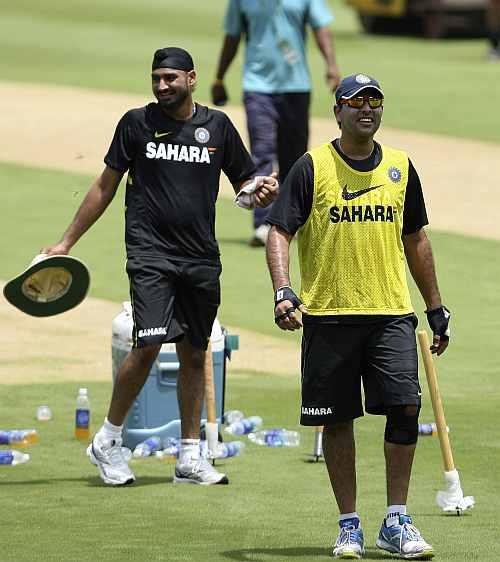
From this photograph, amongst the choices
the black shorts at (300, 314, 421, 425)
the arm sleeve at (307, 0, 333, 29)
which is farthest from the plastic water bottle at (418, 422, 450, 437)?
the arm sleeve at (307, 0, 333, 29)

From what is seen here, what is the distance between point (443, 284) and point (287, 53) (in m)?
2.58

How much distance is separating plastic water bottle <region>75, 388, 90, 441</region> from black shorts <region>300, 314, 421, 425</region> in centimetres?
285

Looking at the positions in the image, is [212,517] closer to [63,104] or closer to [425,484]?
[425,484]

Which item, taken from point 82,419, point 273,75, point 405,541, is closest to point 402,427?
point 405,541

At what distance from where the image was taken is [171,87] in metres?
9.73


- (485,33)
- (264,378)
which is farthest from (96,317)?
(485,33)

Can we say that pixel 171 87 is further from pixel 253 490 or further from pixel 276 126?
pixel 276 126

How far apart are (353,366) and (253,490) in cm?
161

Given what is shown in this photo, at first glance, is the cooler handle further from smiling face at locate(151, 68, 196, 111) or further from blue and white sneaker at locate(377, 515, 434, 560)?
blue and white sneaker at locate(377, 515, 434, 560)

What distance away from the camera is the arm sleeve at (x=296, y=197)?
8.23 metres

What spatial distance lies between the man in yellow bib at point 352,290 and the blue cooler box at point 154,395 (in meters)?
2.53

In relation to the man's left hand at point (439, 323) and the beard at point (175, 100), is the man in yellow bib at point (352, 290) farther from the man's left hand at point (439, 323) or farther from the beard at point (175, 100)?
the beard at point (175, 100)

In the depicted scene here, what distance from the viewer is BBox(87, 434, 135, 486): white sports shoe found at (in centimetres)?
980

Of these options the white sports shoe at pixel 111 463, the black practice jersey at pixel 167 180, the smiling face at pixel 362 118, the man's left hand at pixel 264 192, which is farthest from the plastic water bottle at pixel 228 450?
the smiling face at pixel 362 118
